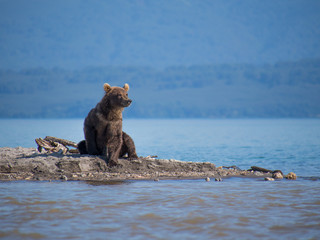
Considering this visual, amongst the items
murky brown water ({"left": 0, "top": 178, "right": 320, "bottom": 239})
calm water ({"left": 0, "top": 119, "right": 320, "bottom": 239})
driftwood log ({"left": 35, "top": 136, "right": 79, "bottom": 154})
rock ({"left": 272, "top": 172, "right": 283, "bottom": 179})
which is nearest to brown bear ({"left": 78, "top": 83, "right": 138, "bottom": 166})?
calm water ({"left": 0, "top": 119, "right": 320, "bottom": 239})

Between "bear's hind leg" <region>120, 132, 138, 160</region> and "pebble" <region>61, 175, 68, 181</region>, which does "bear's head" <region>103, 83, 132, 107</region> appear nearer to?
"bear's hind leg" <region>120, 132, 138, 160</region>

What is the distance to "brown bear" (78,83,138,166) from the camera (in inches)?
511

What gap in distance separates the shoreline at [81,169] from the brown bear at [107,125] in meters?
0.28

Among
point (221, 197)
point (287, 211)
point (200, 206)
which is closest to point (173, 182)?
point (221, 197)

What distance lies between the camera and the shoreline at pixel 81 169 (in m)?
12.7

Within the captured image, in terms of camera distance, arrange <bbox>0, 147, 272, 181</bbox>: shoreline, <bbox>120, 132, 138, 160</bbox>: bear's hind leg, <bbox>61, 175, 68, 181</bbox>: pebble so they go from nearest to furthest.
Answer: <bbox>61, 175, 68, 181</bbox>: pebble
<bbox>0, 147, 272, 181</bbox>: shoreline
<bbox>120, 132, 138, 160</bbox>: bear's hind leg

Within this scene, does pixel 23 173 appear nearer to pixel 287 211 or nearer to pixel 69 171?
pixel 69 171

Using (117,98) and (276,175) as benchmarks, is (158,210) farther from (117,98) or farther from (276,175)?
(276,175)

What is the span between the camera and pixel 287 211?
9117 millimetres

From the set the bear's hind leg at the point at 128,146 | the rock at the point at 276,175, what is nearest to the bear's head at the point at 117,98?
the bear's hind leg at the point at 128,146

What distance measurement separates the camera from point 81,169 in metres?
13.1

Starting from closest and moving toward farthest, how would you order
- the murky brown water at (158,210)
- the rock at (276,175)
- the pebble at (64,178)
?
the murky brown water at (158,210) < the pebble at (64,178) < the rock at (276,175)

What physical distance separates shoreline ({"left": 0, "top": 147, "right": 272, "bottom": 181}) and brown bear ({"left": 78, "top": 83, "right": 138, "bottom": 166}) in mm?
281

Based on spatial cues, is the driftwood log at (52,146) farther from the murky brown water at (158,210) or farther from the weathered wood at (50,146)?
the murky brown water at (158,210)
